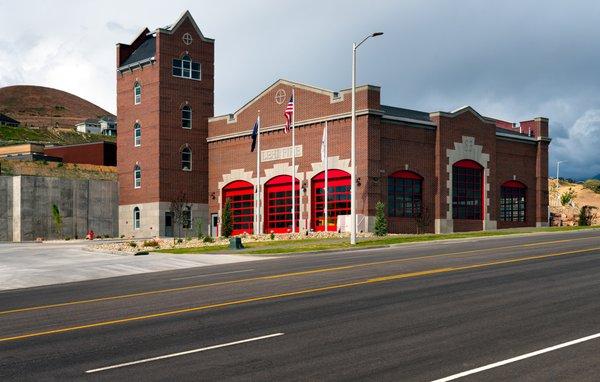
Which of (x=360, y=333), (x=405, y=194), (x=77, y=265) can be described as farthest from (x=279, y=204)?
(x=360, y=333)

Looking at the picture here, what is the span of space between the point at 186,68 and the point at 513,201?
3012 cm

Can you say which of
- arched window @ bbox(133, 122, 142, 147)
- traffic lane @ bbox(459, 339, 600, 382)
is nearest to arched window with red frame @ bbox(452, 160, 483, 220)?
arched window @ bbox(133, 122, 142, 147)

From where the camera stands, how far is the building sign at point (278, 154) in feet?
179

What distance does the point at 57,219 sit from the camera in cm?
5922

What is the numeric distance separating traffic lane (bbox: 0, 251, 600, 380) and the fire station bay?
3316 cm

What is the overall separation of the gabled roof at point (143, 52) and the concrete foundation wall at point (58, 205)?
11033mm

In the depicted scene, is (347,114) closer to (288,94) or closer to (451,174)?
(288,94)

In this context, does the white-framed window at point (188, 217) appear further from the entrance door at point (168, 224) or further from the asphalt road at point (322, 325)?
the asphalt road at point (322, 325)

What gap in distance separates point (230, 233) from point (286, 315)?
4118 cm

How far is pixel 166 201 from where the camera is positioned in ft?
199

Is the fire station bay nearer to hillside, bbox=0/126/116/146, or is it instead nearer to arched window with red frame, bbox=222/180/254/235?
arched window with red frame, bbox=222/180/254/235

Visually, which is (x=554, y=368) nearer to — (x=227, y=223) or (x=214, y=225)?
(x=227, y=223)

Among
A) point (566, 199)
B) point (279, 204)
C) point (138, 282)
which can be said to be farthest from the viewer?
point (566, 199)

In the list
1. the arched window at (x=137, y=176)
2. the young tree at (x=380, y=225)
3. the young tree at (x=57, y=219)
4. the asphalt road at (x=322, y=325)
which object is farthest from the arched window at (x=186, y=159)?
the asphalt road at (x=322, y=325)
